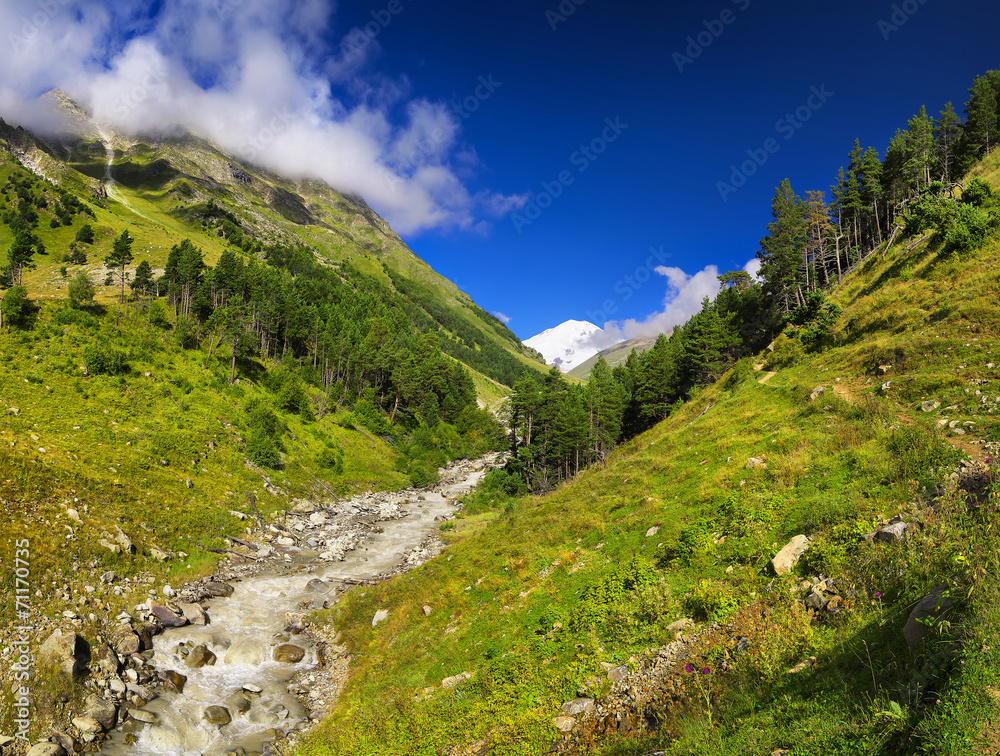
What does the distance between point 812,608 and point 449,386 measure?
9659cm

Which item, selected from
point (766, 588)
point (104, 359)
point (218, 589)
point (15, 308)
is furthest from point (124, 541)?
point (15, 308)

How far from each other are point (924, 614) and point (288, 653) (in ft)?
75.5

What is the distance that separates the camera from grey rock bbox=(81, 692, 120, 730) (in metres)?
14.1

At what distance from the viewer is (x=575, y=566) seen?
1630cm

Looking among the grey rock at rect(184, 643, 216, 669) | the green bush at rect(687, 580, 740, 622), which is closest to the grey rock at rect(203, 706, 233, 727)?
the grey rock at rect(184, 643, 216, 669)

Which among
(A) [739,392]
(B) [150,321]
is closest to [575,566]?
(A) [739,392]

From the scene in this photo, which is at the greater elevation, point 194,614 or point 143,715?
point 194,614

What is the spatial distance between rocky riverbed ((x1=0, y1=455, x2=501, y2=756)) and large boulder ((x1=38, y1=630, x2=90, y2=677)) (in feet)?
0.11

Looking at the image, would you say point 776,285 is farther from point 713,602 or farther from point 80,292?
point 80,292

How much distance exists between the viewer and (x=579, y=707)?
376 inches

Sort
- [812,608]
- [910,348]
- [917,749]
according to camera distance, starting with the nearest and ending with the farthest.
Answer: [917,749] → [812,608] → [910,348]

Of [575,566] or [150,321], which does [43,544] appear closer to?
[575,566]

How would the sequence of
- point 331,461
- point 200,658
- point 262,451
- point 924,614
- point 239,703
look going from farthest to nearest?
point 331,461 → point 262,451 → point 200,658 → point 239,703 → point 924,614

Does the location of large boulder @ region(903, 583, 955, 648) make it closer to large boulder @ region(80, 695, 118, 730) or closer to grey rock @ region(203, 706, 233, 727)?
grey rock @ region(203, 706, 233, 727)
